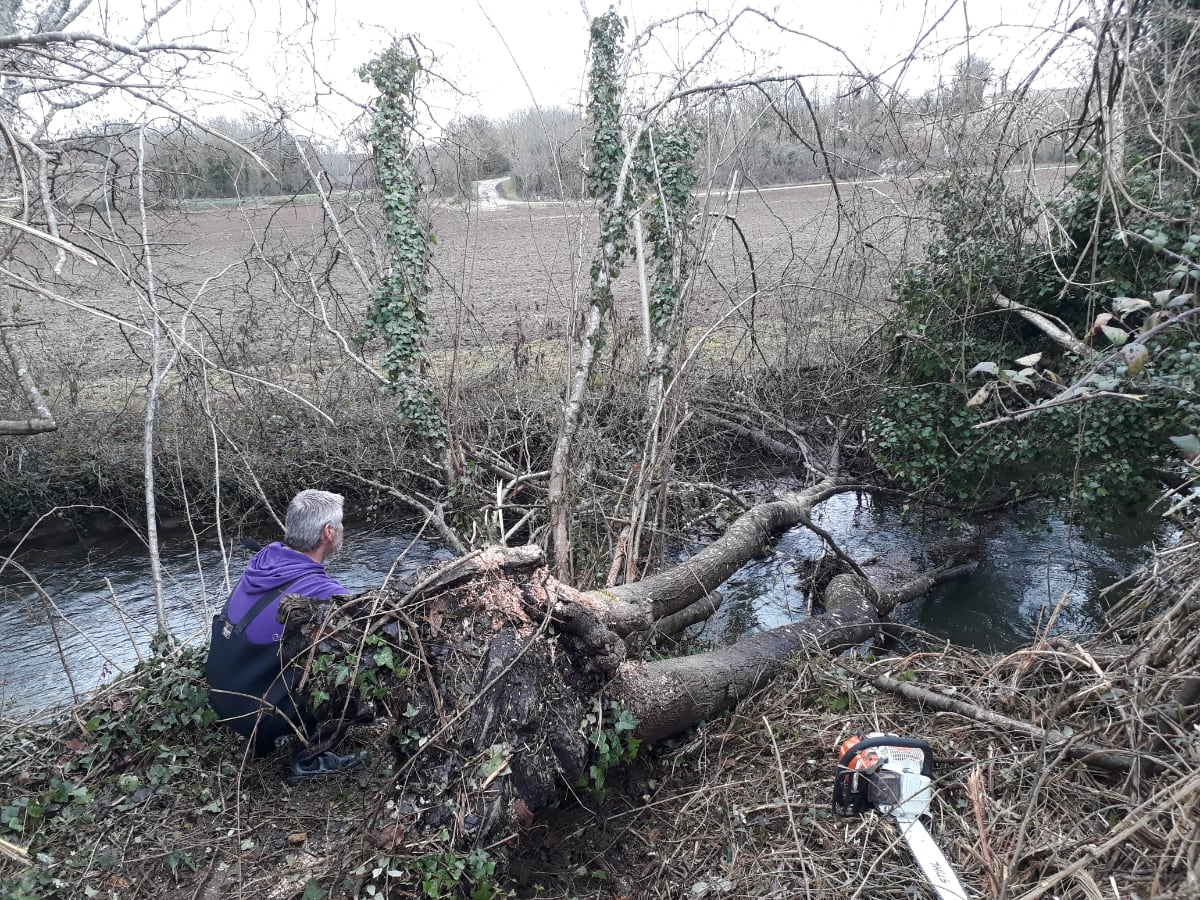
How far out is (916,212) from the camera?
788 centimetres

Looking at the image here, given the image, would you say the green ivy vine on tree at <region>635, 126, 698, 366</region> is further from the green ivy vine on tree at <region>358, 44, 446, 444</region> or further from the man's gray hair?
the man's gray hair

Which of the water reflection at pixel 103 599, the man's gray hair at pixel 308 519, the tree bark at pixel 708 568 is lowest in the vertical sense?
the water reflection at pixel 103 599

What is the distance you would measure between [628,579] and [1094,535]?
5059 mm

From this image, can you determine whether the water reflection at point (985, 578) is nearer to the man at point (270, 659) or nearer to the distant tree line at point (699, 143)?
the man at point (270, 659)

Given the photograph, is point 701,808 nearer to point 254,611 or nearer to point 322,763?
point 322,763

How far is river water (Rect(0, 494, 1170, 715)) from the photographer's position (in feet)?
21.4

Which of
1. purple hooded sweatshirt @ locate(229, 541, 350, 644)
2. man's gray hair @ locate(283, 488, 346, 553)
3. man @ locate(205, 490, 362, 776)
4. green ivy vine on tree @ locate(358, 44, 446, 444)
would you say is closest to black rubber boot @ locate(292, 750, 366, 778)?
man @ locate(205, 490, 362, 776)

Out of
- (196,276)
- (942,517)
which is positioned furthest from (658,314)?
(196,276)

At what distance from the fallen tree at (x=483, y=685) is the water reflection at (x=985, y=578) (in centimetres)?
286

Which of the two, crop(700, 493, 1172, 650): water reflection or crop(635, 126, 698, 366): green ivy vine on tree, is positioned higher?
crop(635, 126, 698, 366): green ivy vine on tree

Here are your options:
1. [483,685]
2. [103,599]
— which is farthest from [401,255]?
[483,685]

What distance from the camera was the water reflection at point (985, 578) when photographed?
664 centimetres

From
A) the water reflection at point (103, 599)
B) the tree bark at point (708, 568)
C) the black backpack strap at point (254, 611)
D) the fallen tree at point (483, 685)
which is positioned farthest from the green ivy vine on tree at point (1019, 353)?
the water reflection at point (103, 599)

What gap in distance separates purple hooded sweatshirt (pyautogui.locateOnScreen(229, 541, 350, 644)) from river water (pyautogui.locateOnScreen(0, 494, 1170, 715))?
256cm
